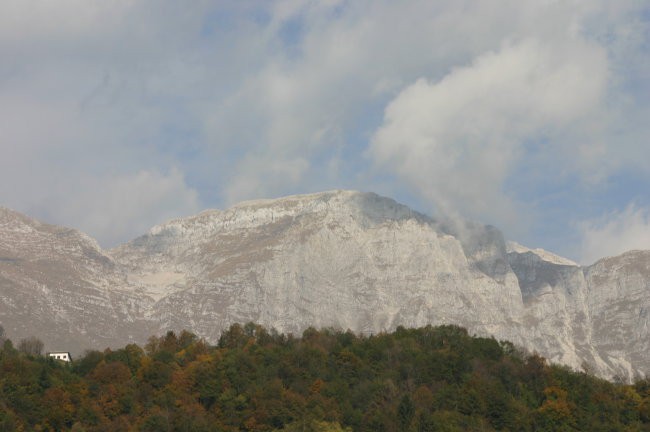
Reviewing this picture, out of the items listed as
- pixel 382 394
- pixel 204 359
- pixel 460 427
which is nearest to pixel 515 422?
pixel 460 427

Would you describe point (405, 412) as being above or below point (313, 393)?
below

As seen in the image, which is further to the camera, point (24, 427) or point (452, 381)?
point (452, 381)

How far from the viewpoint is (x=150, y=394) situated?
555ft

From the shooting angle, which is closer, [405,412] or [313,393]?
[405,412]

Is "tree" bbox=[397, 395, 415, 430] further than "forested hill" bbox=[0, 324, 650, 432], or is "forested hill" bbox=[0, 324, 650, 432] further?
"forested hill" bbox=[0, 324, 650, 432]

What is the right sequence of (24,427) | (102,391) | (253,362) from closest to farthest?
(24,427) → (102,391) → (253,362)

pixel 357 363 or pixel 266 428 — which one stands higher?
pixel 357 363

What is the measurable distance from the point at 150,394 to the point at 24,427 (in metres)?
19.9

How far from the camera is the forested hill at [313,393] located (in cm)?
15975

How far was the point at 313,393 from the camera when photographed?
566ft

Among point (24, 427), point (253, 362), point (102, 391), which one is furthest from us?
point (253, 362)

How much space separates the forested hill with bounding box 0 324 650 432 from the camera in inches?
6289

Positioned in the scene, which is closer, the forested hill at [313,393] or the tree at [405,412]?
the tree at [405,412]

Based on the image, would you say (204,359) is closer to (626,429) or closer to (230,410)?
(230,410)
